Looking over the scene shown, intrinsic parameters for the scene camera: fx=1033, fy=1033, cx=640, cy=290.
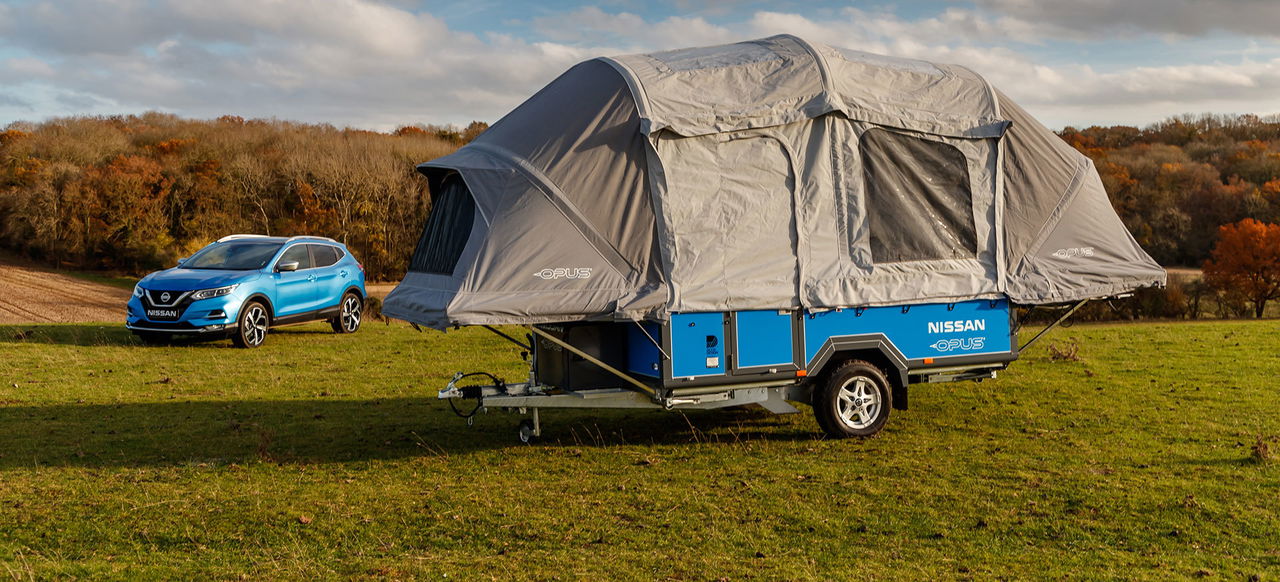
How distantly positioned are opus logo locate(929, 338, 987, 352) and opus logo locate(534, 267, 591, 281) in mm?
3475

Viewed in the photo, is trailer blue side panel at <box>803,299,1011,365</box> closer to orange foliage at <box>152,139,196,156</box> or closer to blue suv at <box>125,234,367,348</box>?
blue suv at <box>125,234,367,348</box>

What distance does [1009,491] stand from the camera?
7.66 m

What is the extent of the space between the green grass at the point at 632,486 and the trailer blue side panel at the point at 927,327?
2.82 ft

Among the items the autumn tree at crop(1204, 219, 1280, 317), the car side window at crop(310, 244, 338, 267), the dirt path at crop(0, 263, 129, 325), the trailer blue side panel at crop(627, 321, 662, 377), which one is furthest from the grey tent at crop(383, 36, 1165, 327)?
the autumn tree at crop(1204, 219, 1280, 317)

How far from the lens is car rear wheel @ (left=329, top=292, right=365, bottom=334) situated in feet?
64.6

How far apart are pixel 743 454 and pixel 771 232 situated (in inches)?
78.1

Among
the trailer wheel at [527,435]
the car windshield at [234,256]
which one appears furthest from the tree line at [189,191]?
the trailer wheel at [527,435]

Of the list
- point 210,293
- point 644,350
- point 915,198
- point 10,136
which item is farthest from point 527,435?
point 10,136

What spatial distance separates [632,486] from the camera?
26.2 feet

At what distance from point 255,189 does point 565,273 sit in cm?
4725

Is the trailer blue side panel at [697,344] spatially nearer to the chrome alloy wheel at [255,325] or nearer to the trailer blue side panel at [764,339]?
the trailer blue side panel at [764,339]

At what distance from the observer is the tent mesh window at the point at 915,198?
9.60 metres

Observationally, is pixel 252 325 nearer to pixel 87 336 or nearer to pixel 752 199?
pixel 87 336

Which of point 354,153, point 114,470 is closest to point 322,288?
point 114,470
